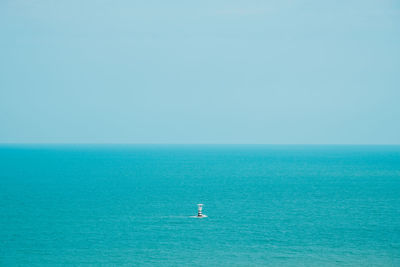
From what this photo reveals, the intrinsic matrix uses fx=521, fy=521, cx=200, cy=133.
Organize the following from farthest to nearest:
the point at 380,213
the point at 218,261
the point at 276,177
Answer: the point at 276,177 < the point at 380,213 < the point at 218,261

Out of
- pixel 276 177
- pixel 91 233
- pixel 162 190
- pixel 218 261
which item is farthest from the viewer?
pixel 276 177

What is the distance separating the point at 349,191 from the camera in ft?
286

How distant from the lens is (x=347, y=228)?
5325 centimetres

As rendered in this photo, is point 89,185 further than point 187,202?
Yes

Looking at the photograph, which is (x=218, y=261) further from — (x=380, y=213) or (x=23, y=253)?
(x=380, y=213)

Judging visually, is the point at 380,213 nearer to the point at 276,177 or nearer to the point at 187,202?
the point at 187,202

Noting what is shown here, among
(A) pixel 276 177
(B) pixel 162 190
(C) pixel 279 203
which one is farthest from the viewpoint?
(A) pixel 276 177

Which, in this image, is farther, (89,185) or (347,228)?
(89,185)

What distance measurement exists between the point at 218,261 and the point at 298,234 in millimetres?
12301

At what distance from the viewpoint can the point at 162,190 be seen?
8688 cm

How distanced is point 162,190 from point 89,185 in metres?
16.6

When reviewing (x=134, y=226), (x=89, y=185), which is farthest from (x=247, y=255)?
(x=89, y=185)

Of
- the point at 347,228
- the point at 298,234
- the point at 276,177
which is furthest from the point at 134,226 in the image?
the point at 276,177

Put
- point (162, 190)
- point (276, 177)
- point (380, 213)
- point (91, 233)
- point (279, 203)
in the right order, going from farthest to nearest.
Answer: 1. point (276, 177)
2. point (162, 190)
3. point (279, 203)
4. point (380, 213)
5. point (91, 233)
